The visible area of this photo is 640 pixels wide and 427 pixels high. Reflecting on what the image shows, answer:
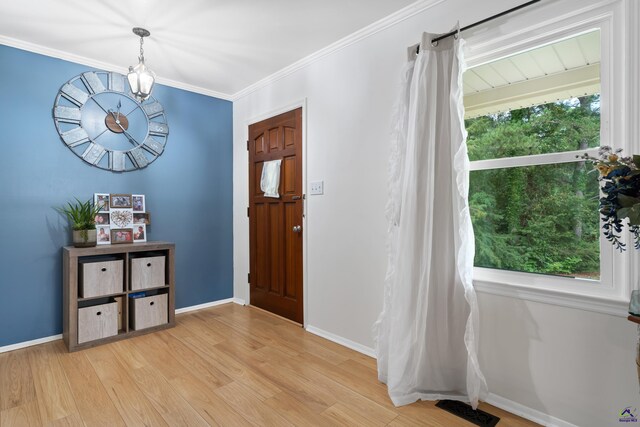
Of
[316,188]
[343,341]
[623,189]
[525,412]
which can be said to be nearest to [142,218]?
[316,188]

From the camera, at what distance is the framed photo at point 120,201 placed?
3.11 meters

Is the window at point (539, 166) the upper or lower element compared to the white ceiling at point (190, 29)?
lower

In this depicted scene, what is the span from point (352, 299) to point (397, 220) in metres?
0.89

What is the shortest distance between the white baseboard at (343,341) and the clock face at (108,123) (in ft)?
7.64

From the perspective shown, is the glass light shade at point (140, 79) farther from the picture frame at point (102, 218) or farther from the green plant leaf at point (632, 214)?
the green plant leaf at point (632, 214)

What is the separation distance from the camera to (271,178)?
3412 mm

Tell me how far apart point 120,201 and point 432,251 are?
9.36 feet

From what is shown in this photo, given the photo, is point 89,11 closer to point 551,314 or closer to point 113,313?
point 113,313

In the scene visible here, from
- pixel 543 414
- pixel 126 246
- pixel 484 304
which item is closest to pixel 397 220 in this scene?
pixel 484 304

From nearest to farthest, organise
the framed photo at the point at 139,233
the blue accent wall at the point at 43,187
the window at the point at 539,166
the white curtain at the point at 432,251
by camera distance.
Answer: the window at the point at 539,166
the white curtain at the point at 432,251
the blue accent wall at the point at 43,187
the framed photo at the point at 139,233

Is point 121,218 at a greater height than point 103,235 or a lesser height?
greater

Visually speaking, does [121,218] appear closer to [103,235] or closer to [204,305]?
[103,235]

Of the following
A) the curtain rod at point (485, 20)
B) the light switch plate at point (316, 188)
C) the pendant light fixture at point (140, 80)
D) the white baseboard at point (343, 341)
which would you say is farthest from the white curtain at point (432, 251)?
the pendant light fixture at point (140, 80)

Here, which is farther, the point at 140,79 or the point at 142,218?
the point at 142,218
